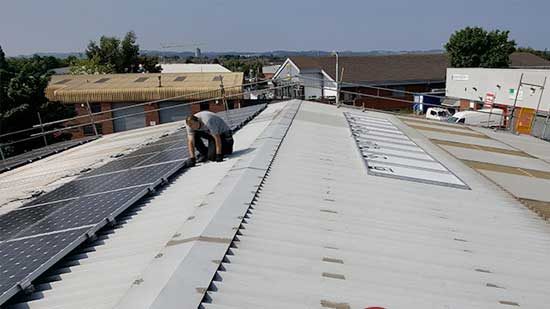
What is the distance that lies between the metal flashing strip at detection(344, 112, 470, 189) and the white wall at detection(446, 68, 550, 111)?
70.8 feet

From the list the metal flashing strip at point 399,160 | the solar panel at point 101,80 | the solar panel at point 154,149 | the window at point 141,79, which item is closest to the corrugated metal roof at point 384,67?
the window at point 141,79

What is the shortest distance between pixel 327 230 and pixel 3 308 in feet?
10.8

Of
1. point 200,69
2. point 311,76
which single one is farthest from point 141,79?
point 200,69

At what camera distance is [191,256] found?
406 cm

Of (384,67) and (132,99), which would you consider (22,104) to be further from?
(384,67)

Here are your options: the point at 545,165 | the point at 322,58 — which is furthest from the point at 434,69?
the point at 545,165

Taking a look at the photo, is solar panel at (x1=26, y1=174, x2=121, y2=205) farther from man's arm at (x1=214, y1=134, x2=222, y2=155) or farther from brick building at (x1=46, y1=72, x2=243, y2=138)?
brick building at (x1=46, y1=72, x2=243, y2=138)

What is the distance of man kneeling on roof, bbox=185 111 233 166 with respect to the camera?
26.3 feet

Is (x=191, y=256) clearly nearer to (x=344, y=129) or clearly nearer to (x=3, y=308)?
(x=3, y=308)

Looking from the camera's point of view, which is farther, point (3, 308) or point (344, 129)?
point (344, 129)

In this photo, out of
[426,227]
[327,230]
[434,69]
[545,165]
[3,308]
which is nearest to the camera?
[3,308]

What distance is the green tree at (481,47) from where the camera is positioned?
53812 millimetres

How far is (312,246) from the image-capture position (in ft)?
15.7

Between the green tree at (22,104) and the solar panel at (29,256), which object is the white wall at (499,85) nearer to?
the green tree at (22,104)
